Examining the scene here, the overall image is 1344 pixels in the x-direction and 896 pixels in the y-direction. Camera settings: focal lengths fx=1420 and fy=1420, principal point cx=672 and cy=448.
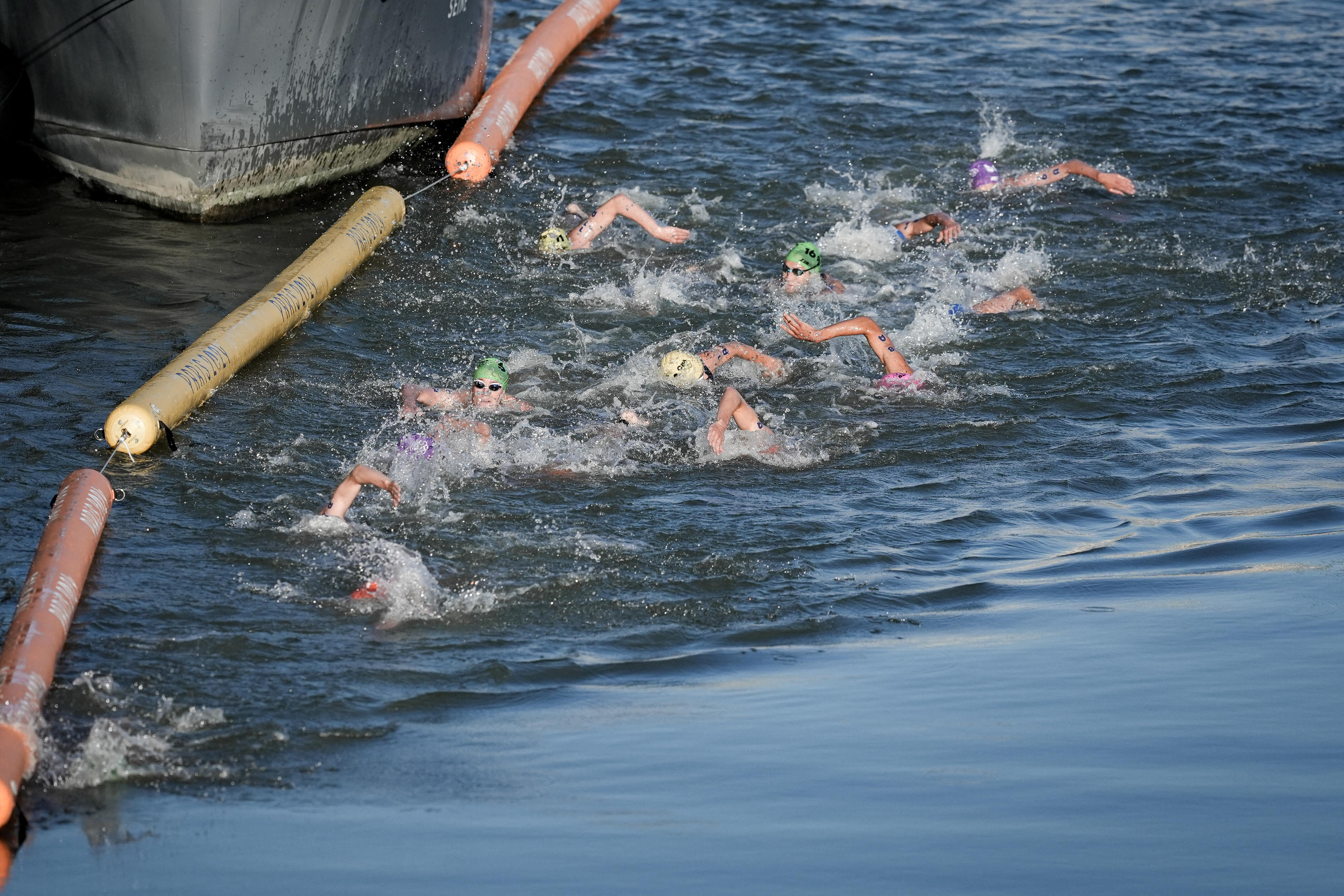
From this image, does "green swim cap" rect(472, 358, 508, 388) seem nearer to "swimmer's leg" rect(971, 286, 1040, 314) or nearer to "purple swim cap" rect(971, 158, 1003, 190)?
"swimmer's leg" rect(971, 286, 1040, 314)

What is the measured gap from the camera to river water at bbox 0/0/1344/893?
5.34 metres

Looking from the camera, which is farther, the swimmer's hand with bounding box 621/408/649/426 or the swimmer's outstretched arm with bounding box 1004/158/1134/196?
the swimmer's outstretched arm with bounding box 1004/158/1134/196

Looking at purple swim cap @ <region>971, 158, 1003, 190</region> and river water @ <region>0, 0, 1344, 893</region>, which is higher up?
purple swim cap @ <region>971, 158, 1003, 190</region>

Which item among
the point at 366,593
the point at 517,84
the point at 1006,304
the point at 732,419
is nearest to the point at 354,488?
the point at 366,593

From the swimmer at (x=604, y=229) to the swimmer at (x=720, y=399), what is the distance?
2.58 m

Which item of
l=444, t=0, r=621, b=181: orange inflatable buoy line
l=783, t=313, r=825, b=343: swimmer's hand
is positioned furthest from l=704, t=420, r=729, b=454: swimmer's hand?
l=444, t=0, r=621, b=181: orange inflatable buoy line

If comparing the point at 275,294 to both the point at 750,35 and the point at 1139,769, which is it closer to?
the point at 1139,769

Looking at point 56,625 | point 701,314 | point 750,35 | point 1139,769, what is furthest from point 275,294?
point 750,35

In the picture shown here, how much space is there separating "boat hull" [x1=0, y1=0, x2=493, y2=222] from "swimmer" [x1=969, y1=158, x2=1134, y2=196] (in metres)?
6.39

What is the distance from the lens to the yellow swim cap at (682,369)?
10633mm

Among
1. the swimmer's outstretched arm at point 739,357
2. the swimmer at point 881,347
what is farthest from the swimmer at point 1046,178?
the swimmer's outstretched arm at point 739,357

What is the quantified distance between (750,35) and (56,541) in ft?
53.9

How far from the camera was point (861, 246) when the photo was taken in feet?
45.7

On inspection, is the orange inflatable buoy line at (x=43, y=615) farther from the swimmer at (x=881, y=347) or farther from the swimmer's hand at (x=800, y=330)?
the swimmer at (x=881, y=347)
